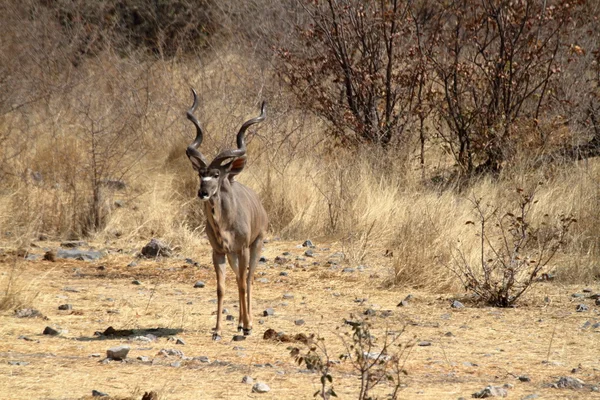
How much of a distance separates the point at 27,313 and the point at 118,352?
1.88 metres

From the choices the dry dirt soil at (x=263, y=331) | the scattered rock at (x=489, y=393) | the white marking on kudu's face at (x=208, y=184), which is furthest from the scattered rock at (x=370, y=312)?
the scattered rock at (x=489, y=393)

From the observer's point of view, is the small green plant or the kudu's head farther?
the small green plant

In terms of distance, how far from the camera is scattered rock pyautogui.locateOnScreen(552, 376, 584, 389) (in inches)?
253

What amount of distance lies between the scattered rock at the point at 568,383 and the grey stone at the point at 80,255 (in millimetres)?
6392

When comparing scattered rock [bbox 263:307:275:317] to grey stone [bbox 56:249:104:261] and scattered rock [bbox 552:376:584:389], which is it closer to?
scattered rock [bbox 552:376:584:389]

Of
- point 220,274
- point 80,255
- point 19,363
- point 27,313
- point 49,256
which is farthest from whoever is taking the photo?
point 80,255

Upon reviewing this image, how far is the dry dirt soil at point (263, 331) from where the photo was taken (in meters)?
6.39

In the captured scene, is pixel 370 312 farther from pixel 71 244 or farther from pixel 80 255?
pixel 71 244

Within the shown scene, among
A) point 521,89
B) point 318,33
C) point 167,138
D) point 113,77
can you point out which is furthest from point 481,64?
point 113,77

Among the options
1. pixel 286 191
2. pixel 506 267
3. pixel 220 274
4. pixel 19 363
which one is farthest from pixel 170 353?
pixel 286 191

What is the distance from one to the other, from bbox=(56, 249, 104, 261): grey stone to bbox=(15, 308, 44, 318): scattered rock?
9.65 feet

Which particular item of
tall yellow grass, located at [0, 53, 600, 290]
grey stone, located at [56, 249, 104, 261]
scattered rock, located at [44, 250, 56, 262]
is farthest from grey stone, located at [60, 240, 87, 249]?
scattered rock, located at [44, 250, 56, 262]

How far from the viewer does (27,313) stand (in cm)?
852

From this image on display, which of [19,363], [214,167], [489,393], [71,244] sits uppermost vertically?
[214,167]
